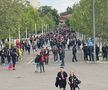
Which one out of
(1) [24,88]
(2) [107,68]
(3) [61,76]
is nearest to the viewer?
(3) [61,76]

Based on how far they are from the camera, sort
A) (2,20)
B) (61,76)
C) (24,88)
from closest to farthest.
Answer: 1. (61,76)
2. (24,88)
3. (2,20)

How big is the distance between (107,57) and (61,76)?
2239 centimetres

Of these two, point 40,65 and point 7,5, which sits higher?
point 7,5

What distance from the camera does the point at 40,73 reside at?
35.0 meters

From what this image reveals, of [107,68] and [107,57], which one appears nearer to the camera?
[107,68]

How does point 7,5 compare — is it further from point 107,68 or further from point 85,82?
point 85,82

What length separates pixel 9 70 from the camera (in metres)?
37.6

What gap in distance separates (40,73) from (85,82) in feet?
20.9

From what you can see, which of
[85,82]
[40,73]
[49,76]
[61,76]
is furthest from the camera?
[40,73]

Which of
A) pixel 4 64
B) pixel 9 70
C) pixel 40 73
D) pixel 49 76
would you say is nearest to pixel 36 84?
pixel 49 76

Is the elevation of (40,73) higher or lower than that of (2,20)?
lower

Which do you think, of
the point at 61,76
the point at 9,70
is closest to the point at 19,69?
the point at 9,70

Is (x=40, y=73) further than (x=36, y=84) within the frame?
Yes

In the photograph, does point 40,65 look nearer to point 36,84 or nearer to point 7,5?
point 36,84
